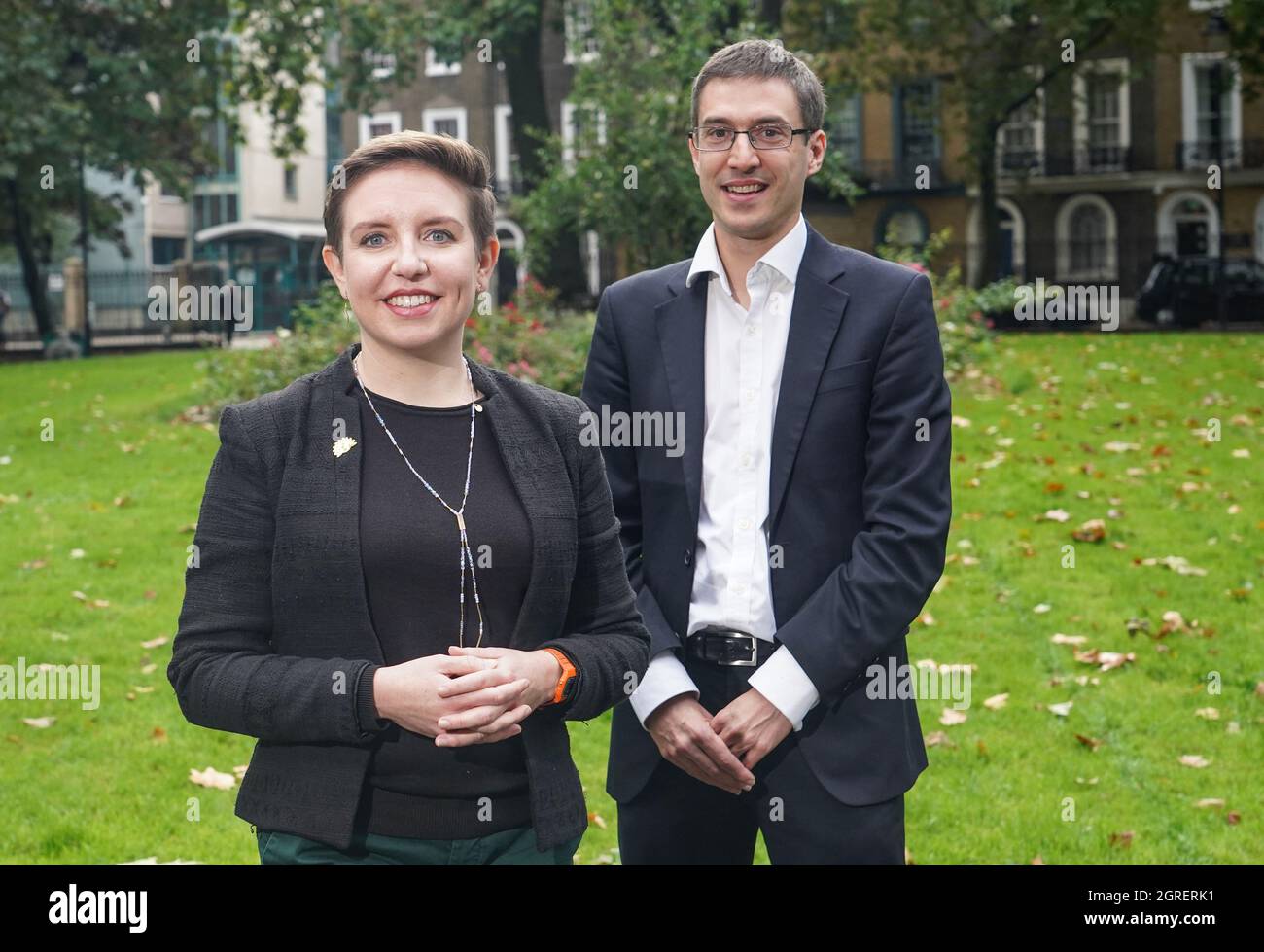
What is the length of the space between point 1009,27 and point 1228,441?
2357 centimetres

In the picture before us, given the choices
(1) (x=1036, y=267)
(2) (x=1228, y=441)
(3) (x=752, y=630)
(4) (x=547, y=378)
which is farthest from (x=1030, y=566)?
(1) (x=1036, y=267)

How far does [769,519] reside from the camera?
10.5 ft

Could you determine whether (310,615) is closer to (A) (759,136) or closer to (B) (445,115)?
(A) (759,136)

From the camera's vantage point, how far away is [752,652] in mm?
3252

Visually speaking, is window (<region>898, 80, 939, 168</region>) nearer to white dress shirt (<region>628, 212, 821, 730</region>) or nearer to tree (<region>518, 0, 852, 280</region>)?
tree (<region>518, 0, 852, 280</region>)

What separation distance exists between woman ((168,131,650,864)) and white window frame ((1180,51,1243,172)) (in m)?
44.2

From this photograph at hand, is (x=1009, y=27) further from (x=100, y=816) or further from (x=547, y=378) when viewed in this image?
(x=100, y=816)

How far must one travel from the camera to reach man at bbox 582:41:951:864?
3154mm

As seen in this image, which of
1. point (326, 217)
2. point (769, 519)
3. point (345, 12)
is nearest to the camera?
point (326, 217)

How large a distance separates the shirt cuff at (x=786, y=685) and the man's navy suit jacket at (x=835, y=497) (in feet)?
0.08

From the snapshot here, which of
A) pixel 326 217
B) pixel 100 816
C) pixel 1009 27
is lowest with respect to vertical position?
pixel 100 816

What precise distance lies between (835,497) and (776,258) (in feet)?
1.81

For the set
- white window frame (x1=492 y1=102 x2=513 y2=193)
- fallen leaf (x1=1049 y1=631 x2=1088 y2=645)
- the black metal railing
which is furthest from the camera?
white window frame (x1=492 y1=102 x2=513 y2=193)

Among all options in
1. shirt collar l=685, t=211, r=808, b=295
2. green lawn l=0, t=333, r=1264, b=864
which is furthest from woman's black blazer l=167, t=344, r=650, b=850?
green lawn l=0, t=333, r=1264, b=864
